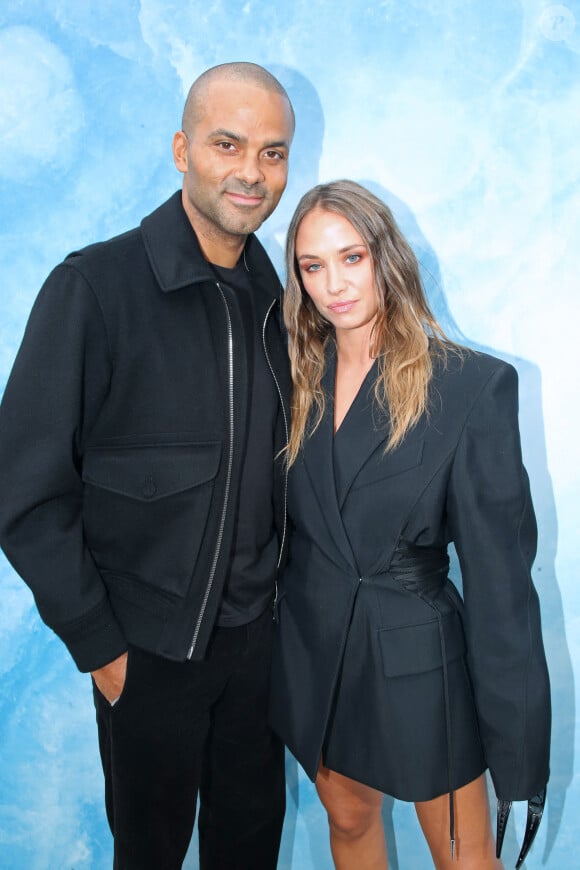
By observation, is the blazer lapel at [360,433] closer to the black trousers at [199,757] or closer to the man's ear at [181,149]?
the black trousers at [199,757]

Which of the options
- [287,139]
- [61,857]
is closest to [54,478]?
[287,139]

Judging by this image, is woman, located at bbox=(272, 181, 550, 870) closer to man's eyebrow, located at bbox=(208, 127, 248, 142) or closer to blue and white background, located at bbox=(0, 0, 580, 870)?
man's eyebrow, located at bbox=(208, 127, 248, 142)

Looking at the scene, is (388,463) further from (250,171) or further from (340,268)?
(250,171)

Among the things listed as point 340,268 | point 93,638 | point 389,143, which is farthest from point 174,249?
point 389,143

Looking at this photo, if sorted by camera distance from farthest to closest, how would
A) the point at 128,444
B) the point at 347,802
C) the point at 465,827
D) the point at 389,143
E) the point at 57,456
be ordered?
1. the point at 389,143
2. the point at 347,802
3. the point at 465,827
4. the point at 128,444
5. the point at 57,456

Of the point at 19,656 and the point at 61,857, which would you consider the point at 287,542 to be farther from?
the point at 61,857

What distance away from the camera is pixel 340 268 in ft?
6.10

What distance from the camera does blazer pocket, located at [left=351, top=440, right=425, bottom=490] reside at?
5.72ft

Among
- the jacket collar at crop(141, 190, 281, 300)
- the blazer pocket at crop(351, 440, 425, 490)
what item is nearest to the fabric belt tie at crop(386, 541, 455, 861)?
the blazer pocket at crop(351, 440, 425, 490)

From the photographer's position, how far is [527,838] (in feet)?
6.09

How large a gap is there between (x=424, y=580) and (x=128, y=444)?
28.2 inches

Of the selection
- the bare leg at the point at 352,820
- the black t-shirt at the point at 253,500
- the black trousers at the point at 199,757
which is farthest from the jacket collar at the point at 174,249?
the bare leg at the point at 352,820

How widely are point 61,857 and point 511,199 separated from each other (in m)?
2.56

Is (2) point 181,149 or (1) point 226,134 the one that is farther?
(2) point 181,149
